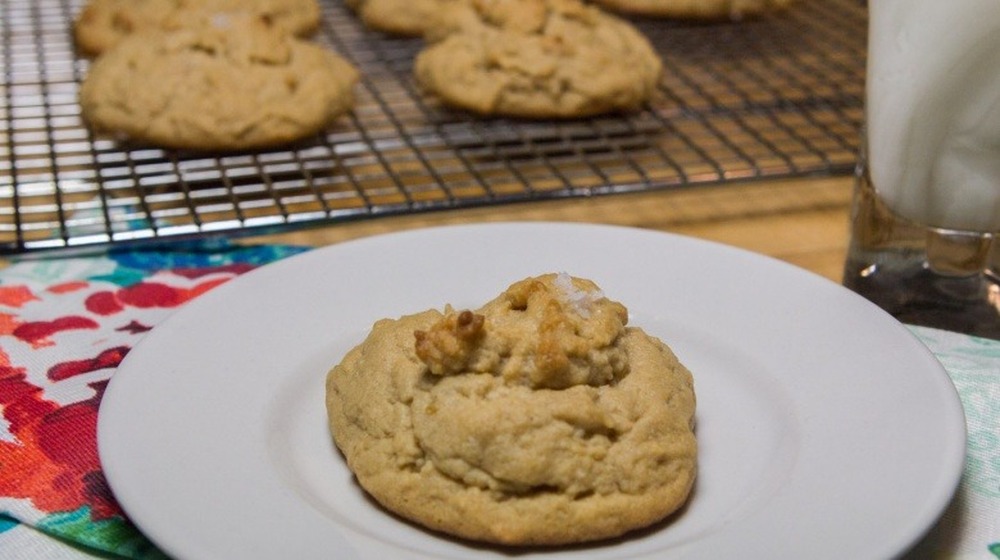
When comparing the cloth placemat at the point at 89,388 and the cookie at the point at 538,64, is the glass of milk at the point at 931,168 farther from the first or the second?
the cookie at the point at 538,64

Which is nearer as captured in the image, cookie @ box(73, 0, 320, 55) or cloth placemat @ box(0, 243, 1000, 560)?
cloth placemat @ box(0, 243, 1000, 560)

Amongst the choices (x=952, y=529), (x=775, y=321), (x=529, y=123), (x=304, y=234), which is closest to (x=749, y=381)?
(x=775, y=321)

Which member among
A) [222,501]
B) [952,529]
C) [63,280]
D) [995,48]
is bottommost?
[63,280]

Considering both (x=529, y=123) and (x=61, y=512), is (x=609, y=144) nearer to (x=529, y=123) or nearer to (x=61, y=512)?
(x=529, y=123)

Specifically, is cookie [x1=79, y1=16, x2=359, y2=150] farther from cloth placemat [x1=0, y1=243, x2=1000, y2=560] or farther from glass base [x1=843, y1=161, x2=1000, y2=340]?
glass base [x1=843, y1=161, x2=1000, y2=340]

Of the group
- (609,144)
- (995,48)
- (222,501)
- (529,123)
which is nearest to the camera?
(222,501)

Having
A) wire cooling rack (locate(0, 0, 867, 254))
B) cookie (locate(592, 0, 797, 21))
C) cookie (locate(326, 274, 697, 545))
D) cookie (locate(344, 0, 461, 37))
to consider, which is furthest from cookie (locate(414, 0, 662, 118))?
cookie (locate(326, 274, 697, 545))
